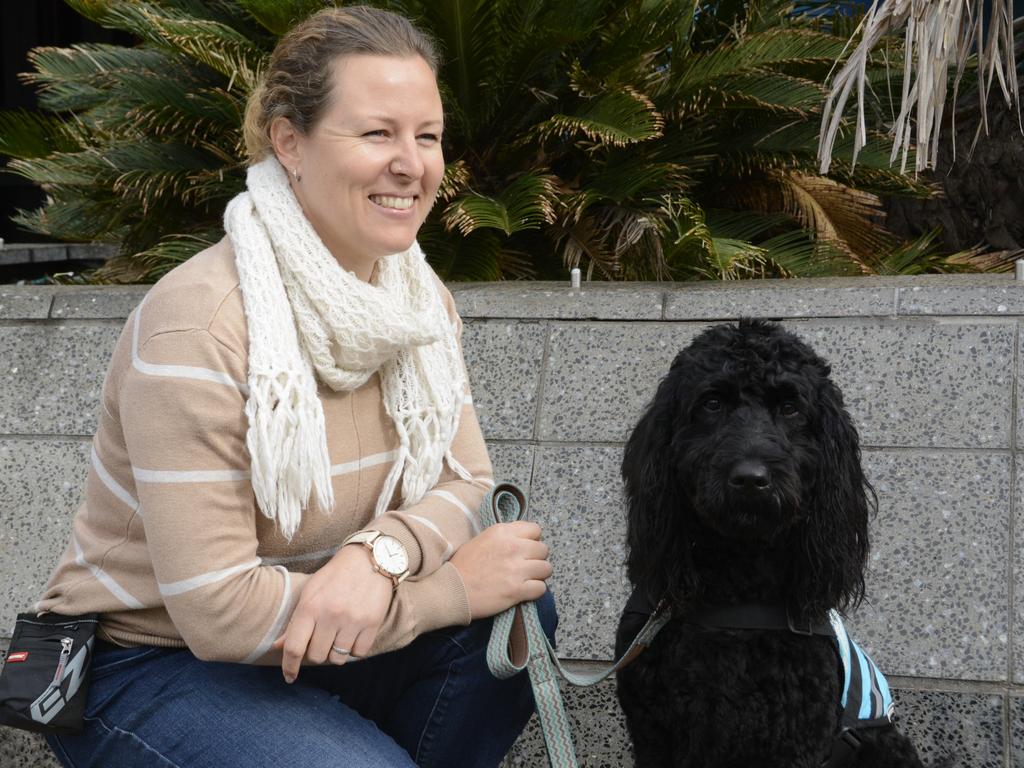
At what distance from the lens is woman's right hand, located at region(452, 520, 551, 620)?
2.15 metres

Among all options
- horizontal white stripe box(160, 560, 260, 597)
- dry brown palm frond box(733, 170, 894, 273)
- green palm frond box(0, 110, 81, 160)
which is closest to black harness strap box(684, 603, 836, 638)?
horizontal white stripe box(160, 560, 260, 597)

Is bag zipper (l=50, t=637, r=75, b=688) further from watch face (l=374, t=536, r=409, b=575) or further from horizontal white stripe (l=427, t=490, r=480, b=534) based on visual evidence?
horizontal white stripe (l=427, t=490, r=480, b=534)

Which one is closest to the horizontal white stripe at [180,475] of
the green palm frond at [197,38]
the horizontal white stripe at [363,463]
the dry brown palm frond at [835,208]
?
the horizontal white stripe at [363,463]

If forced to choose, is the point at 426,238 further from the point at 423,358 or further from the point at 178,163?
the point at 423,358

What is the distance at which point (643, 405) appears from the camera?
3.58m

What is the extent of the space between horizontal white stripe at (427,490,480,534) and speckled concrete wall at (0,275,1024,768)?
2.91 ft

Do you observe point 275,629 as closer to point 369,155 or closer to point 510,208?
point 369,155

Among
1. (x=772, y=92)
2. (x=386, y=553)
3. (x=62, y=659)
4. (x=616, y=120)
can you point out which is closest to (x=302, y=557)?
(x=386, y=553)

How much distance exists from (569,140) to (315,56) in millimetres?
3303

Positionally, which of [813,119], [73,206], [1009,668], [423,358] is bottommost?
[1009,668]

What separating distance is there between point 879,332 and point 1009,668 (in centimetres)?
113

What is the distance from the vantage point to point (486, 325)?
4012mm

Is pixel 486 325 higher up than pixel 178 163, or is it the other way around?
pixel 178 163

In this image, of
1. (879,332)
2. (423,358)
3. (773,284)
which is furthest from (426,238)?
(423,358)
